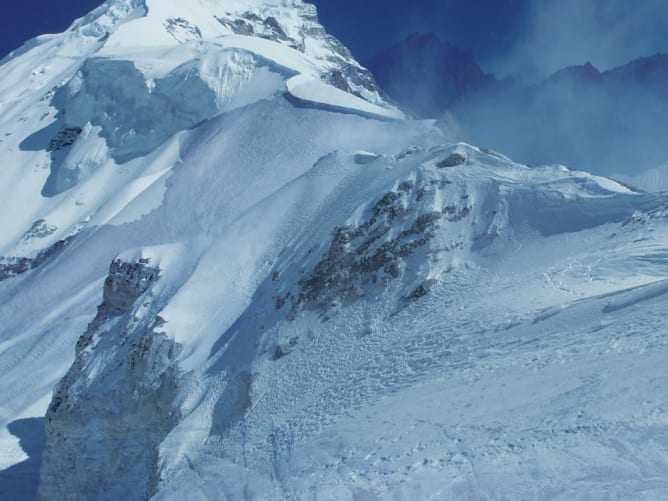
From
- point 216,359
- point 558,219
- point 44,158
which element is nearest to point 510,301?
point 558,219

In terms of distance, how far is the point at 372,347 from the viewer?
16.1m

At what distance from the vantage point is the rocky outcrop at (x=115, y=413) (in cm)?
1930

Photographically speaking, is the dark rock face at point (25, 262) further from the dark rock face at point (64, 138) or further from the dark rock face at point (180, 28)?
the dark rock face at point (180, 28)

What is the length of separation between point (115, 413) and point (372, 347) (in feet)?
27.1

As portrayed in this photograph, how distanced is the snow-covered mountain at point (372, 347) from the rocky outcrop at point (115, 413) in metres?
0.07

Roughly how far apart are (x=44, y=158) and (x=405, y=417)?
6559 cm

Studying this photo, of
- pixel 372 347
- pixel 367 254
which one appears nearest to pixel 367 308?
pixel 372 347

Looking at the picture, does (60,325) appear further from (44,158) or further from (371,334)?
(44,158)

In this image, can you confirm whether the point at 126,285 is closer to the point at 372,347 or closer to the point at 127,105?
the point at 372,347

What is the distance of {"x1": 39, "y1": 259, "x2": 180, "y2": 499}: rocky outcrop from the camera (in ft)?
63.3

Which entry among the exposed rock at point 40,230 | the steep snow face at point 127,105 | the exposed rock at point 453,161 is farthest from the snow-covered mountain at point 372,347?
the exposed rock at point 40,230

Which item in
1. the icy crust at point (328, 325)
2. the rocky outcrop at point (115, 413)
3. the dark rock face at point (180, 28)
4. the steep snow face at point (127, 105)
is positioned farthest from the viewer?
the dark rock face at point (180, 28)

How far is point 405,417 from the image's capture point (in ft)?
40.0

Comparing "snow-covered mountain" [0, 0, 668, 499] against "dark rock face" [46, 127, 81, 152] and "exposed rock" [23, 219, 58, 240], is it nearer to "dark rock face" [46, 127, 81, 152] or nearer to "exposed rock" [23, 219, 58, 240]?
"exposed rock" [23, 219, 58, 240]
